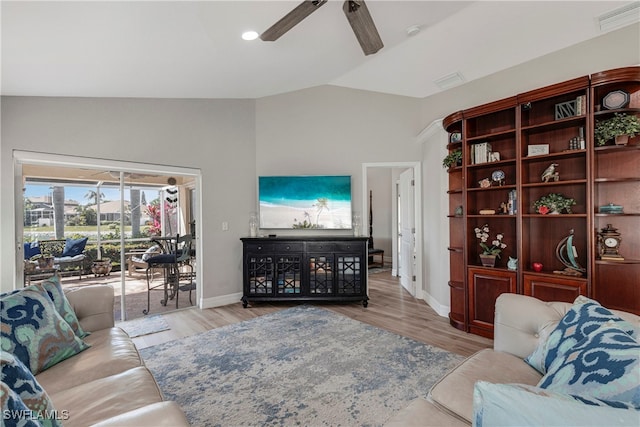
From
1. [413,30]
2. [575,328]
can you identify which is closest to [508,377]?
[575,328]

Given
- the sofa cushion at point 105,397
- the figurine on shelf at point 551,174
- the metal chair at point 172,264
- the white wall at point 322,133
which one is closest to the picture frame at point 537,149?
the figurine on shelf at point 551,174

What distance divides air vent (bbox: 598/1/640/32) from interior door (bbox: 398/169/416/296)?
8.39 feet

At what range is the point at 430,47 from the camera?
11.0 feet

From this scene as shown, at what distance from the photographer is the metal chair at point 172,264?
13.3 ft

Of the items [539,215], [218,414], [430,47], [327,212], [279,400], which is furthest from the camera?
[327,212]

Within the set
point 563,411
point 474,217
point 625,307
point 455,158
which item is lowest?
point 625,307

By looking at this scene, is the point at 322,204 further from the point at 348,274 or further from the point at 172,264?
the point at 172,264

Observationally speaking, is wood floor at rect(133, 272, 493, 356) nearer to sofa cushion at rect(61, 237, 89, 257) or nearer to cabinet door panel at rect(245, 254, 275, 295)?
cabinet door panel at rect(245, 254, 275, 295)

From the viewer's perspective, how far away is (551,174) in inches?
113

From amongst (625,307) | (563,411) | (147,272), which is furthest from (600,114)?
(147,272)

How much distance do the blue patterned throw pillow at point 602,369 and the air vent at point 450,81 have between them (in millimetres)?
3479

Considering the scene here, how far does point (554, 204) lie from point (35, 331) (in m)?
3.93

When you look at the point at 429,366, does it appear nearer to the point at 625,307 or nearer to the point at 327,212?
the point at 625,307

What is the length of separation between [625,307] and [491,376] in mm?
A: 2117
